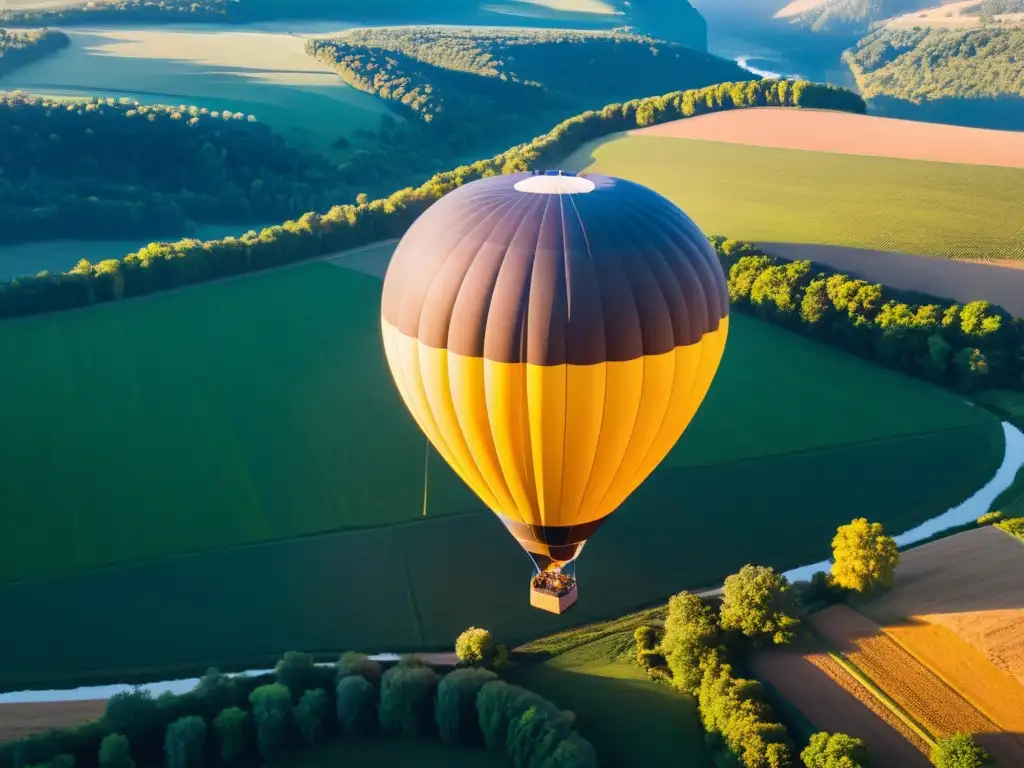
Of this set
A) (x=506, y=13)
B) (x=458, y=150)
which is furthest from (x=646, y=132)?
(x=506, y=13)

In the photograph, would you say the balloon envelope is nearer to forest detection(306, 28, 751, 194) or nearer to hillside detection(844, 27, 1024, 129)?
forest detection(306, 28, 751, 194)

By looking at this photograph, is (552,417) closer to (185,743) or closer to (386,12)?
(185,743)

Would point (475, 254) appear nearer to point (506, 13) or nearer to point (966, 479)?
point (966, 479)

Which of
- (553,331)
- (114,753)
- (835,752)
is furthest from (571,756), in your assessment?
(114,753)

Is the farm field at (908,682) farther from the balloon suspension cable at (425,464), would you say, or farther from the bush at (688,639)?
the balloon suspension cable at (425,464)

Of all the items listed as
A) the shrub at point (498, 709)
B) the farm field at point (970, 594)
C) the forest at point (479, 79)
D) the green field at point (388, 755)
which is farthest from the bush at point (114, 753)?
the forest at point (479, 79)

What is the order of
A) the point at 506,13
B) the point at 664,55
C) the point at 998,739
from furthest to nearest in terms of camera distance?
1. the point at 506,13
2. the point at 664,55
3. the point at 998,739
